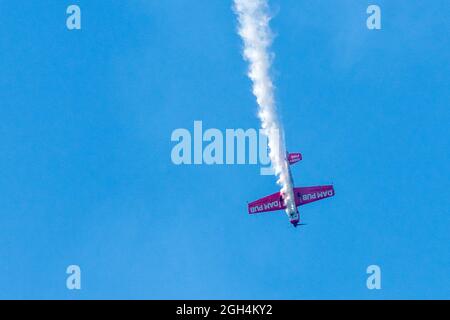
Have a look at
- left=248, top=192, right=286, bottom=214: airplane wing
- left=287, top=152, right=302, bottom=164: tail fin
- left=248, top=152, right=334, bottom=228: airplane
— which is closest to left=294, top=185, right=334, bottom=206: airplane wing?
left=248, top=152, right=334, bottom=228: airplane

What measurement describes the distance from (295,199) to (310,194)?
1.39 metres

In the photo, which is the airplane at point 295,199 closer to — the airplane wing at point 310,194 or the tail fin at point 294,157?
the airplane wing at point 310,194

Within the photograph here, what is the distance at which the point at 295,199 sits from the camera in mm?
68562

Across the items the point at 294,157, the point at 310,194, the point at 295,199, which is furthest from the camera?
the point at 310,194

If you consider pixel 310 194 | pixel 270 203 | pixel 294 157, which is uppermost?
pixel 294 157

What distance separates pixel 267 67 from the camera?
61.8 metres

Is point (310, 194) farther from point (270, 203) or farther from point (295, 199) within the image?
point (270, 203)

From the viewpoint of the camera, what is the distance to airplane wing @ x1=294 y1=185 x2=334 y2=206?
226 ft

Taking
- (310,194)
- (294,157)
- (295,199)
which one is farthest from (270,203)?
(294,157)

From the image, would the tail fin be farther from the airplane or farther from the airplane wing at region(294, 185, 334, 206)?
the airplane wing at region(294, 185, 334, 206)
